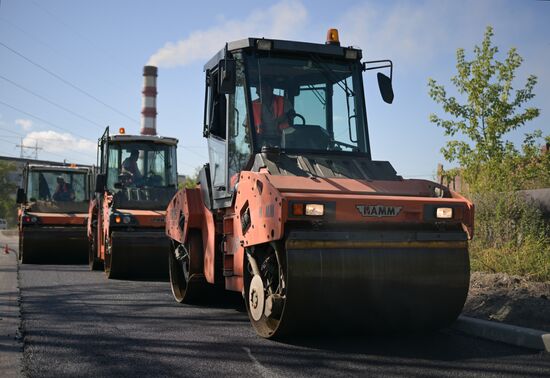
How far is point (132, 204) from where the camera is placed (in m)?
12.3

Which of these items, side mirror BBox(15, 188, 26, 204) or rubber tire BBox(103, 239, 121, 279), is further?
side mirror BBox(15, 188, 26, 204)

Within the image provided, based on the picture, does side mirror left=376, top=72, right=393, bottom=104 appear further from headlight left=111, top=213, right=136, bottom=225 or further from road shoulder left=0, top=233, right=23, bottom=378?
headlight left=111, top=213, right=136, bottom=225

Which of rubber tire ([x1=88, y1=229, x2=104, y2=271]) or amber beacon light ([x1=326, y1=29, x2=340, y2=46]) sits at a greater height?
amber beacon light ([x1=326, y1=29, x2=340, y2=46])

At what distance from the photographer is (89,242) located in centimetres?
1545

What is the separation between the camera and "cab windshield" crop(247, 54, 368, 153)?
6945 mm

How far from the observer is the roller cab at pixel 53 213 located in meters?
15.5

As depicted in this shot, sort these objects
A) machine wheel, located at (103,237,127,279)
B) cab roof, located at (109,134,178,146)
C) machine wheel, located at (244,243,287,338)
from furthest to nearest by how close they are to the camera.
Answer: cab roof, located at (109,134,178,146) → machine wheel, located at (103,237,127,279) → machine wheel, located at (244,243,287,338)

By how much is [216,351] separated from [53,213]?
1157cm

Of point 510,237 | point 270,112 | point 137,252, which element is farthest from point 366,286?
point 137,252

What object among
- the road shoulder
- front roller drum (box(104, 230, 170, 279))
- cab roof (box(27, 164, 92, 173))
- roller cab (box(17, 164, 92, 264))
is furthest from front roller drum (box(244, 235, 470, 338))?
cab roof (box(27, 164, 92, 173))

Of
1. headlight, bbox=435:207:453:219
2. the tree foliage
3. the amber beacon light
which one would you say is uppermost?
the tree foliage

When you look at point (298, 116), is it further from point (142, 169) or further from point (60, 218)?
point (60, 218)

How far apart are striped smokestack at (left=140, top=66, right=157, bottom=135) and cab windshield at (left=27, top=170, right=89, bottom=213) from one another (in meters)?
26.3

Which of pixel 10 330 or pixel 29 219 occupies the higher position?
pixel 29 219
